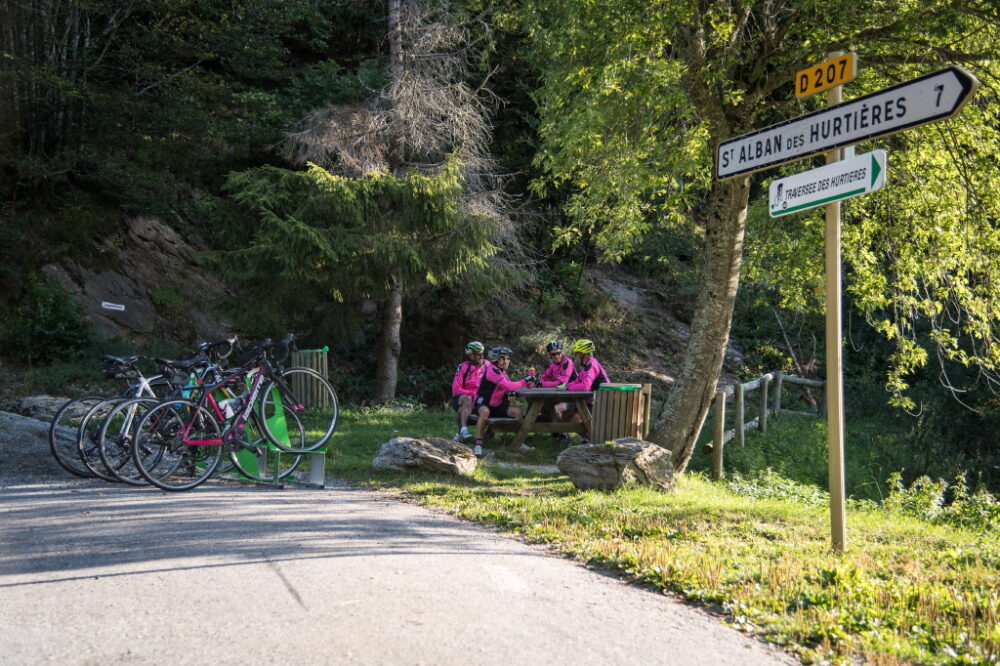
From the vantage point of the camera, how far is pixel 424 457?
9531 mm

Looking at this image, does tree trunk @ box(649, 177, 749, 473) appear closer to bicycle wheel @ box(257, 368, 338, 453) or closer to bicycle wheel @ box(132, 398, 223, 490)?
bicycle wheel @ box(257, 368, 338, 453)

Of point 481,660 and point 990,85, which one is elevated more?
point 990,85

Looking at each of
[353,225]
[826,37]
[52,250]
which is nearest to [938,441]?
[826,37]

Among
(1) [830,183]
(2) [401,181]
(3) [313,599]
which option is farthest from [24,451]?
(2) [401,181]

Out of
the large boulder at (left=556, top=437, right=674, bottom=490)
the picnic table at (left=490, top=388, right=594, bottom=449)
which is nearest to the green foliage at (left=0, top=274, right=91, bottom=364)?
the picnic table at (left=490, top=388, right=594, bottom=449)

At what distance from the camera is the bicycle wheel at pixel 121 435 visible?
8438 millimetres

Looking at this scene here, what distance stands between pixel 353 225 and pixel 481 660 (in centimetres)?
1379

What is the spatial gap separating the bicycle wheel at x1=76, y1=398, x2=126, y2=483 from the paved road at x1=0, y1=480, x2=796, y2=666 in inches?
72.3

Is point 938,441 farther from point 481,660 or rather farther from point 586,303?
point 481,660

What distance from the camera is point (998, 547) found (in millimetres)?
7242

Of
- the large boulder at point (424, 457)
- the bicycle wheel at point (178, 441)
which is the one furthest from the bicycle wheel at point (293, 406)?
the large boulder at point (424, 457)

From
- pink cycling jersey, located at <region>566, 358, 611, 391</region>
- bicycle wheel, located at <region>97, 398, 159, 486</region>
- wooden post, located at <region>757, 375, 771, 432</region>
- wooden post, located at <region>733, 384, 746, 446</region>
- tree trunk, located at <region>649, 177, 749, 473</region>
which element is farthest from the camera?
wooden post, located at <region>757, 375, 771, 432</region>

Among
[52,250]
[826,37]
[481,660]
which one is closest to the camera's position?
[481,660]

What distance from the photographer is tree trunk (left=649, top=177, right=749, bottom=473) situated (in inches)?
408
